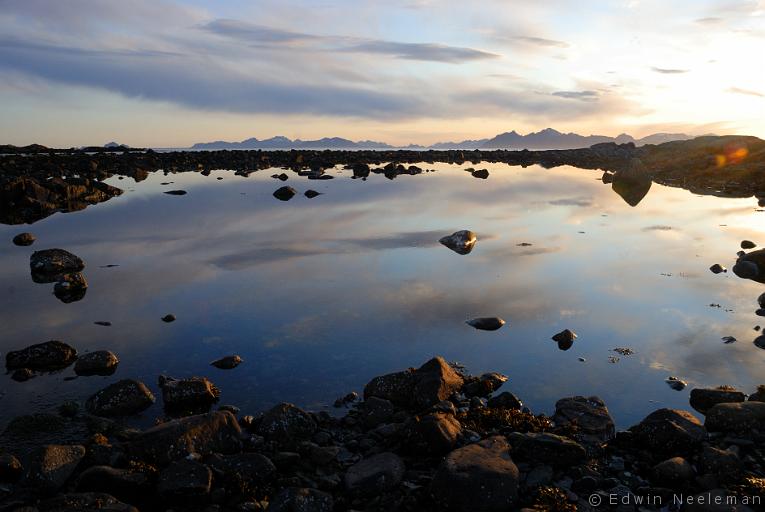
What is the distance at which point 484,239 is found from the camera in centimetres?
2959

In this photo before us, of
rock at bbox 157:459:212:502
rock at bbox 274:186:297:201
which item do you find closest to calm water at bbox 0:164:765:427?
rock at bbox 157:459:212:502

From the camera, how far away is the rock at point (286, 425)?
374 inches

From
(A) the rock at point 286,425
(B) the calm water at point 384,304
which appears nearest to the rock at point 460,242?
(B) the calm water at point 384,304

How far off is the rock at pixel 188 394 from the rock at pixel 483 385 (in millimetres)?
5849

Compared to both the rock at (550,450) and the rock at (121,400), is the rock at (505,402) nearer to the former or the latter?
the rock at (550,450)

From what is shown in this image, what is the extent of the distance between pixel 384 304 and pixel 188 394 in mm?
Result: 8077

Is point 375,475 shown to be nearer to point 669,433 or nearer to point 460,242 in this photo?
point 669,433

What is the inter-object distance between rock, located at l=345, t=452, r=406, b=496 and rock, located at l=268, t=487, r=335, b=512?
585 millimetres

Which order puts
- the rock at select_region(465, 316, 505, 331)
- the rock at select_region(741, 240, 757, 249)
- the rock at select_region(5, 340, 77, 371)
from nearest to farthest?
the rock at select_region(5, 340, 77, 371) → the rock at select_region(465, 316, 505, 331) → the rock at select_region(741, 240, 757, 249)

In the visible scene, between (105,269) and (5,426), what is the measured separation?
14.3m

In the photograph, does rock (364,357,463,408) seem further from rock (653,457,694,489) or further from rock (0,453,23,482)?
rock (0,453,23,482)

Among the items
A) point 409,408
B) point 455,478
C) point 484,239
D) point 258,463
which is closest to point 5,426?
point 258,463

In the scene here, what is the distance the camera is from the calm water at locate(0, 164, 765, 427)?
1229 centimetres

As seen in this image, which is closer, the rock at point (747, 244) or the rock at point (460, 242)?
the rock at point (460, 242)
